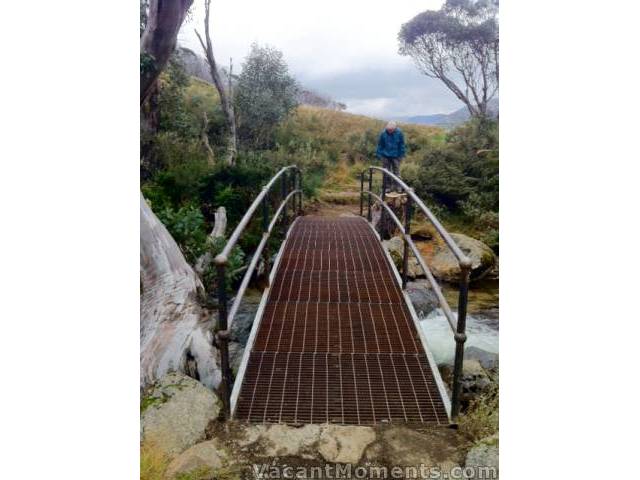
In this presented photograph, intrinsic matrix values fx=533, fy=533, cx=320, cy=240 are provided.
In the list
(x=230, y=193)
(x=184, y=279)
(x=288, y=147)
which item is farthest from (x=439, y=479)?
(x=288, y=147)

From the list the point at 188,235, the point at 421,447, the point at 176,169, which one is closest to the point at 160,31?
the point at 176,169

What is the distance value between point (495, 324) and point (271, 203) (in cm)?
482

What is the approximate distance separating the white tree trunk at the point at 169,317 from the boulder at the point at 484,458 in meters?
2.00

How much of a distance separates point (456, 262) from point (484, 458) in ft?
21.0

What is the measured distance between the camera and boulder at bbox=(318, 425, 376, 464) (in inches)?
94.5

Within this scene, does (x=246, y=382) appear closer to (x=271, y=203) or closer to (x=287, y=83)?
(x=271, y=203)

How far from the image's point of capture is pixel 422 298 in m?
7.32

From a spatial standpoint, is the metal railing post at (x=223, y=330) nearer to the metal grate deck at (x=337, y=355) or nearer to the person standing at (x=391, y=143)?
the metal grate deck at (x=337, y=355)

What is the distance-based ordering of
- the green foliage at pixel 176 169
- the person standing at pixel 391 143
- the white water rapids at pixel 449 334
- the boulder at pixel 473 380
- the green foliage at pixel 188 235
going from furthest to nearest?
the green foliage at pixel 176 169 → the person standing at pixel 391 143 → the green foliage at pixel 188 235 → the white water rapids at pixel 449 334 → the boulder at pixel 473 380

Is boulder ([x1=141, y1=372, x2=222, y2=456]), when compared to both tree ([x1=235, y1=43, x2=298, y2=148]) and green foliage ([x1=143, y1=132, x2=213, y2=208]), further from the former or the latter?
tree ([x1=235, y1=43, x2=298, y2=148])

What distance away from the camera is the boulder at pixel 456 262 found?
8.27 meters

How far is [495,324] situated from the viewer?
689 cm

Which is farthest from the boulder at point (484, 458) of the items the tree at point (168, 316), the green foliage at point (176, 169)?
the green foliage at point (176, 169)

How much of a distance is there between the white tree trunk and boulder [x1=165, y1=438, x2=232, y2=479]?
1317 mm
